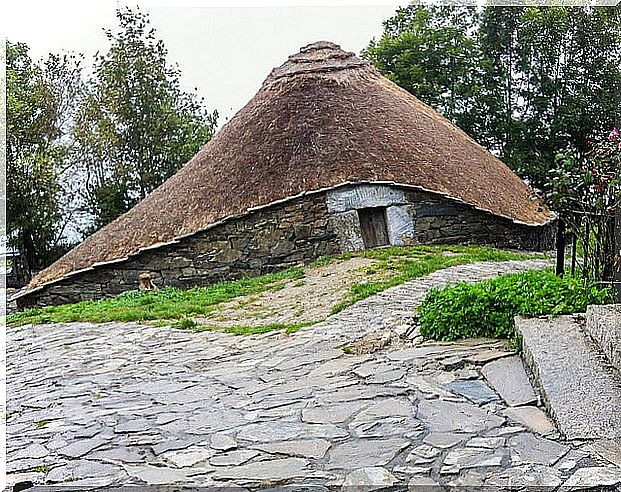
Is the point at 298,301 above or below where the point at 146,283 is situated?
below

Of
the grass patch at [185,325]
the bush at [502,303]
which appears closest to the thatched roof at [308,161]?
the grass patch at [185,325]

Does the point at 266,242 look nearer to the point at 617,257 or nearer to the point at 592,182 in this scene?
the point at 592,182

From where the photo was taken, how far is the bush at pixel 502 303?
4.96 meters

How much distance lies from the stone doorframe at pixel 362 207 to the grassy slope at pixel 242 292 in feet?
1.76

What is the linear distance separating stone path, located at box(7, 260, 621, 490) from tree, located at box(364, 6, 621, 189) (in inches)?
622

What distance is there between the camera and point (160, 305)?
387 inches

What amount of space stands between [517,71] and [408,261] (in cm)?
1306

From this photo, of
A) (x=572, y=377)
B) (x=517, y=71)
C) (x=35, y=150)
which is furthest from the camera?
(x=517, y=71)

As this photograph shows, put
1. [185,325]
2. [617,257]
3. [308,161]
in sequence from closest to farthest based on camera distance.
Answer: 1. [617,257]
2. [185,325]
3. [308,161]

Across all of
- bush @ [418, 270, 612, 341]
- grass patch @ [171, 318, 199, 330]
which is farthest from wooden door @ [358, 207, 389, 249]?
bush @ [418, 270, 612, 341]

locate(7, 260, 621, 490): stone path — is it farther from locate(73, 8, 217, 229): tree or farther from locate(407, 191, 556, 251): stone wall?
locate(73, 8, 217, 229): tree

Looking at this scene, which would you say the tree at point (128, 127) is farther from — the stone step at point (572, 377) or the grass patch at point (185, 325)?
the stone step at point (572, 377)

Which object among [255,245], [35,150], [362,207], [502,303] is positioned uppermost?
[35,150]

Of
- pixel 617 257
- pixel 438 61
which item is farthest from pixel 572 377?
pixel 438 61
